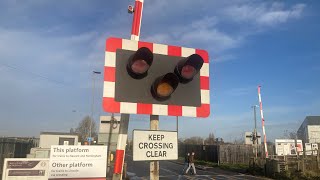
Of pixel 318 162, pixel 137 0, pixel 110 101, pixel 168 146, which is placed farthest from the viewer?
pixel 318 162

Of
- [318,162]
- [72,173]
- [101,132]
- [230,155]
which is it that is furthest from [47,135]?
[72,173]

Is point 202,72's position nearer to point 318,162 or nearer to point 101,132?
point 101,132

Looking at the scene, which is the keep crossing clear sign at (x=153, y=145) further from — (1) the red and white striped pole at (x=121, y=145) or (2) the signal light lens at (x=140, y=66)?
(2) the signal light lens at (x=140, y=66)

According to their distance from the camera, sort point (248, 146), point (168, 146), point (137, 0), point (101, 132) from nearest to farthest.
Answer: point (168, 146) → point (137, 0) → point (101, 132) → point (248, 146)

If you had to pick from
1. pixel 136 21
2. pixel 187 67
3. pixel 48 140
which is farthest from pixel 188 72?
pixel 48 140

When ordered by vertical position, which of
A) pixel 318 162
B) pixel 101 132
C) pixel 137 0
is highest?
pixel 137 0

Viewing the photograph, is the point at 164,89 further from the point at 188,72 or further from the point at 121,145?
the point at 121,145

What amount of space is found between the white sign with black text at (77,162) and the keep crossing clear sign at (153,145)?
2.11 m

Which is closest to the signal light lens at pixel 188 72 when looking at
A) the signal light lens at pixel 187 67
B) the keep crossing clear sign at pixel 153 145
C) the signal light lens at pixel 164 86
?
the signal light lens at pixel 187 67

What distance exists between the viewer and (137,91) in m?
4.07

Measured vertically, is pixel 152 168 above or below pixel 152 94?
below

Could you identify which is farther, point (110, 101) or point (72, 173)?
point (72, 173)

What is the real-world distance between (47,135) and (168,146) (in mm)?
36751

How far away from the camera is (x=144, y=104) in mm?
4059
